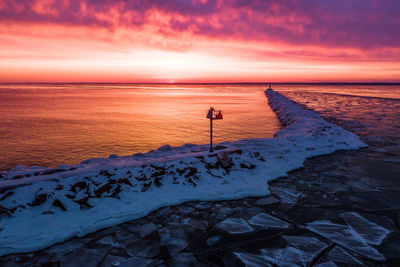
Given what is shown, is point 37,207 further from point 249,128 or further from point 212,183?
point 249,128

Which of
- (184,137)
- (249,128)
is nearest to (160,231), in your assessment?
(184,137)

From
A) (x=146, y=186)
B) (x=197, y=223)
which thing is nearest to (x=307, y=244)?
(x=197, y=223)

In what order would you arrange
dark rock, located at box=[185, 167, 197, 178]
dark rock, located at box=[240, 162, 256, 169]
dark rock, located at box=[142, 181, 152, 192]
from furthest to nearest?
dark rock, located at box=[240, 162, 256, 169], dark rock, located at box=[185, 167, 197, 178], dark rock, located at box=[142, 181, 152, 192]

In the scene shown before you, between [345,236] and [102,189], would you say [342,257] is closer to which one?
[345,236]

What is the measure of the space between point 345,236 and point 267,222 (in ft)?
3.50

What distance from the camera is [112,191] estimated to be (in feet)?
14.7

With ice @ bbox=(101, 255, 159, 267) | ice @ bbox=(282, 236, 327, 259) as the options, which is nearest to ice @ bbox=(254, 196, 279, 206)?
ice @ bbox=(282, 236, 327, 259)

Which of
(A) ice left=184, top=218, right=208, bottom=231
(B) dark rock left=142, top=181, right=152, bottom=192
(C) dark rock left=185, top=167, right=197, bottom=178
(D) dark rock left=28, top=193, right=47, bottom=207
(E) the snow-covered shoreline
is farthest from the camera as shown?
(C) dark rock left=185, top=167, right=197, bottom=178

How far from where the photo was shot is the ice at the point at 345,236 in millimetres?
3033

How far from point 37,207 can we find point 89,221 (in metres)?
0.94

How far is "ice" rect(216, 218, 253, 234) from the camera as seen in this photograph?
3.50 metres

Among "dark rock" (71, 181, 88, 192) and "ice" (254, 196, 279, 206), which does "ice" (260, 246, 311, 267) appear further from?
"dark rock" (71, 181, 88, 192)

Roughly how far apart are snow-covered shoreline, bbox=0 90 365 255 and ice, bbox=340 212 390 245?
1.49m

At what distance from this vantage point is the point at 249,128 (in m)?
14.3
